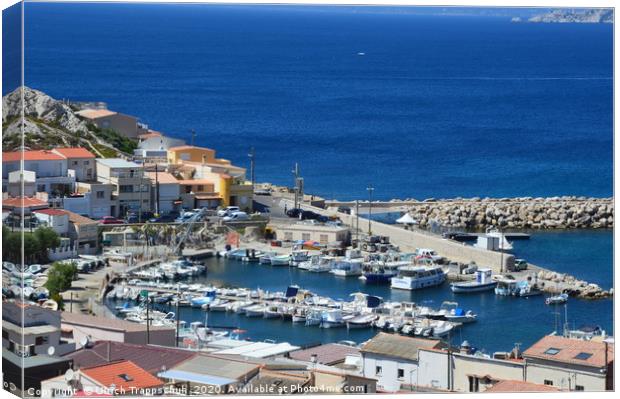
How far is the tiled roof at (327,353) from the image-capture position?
404 inches

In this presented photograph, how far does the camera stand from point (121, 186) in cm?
1684

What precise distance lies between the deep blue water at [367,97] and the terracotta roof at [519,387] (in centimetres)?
275

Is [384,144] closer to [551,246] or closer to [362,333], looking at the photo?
[551,246]

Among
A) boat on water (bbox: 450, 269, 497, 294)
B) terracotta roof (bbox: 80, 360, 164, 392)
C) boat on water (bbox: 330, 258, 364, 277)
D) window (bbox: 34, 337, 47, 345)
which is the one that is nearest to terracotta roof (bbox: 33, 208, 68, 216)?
boat on water (bbox: 330, 258, 364, 277)

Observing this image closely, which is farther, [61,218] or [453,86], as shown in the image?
[453,86]

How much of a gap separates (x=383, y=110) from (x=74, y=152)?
13786 mm

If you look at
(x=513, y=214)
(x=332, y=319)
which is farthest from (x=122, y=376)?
(x=513, y=214)

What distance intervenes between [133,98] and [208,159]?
13751 millimetres

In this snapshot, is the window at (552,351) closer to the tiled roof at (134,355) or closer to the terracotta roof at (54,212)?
the tiled roof at (134,355)

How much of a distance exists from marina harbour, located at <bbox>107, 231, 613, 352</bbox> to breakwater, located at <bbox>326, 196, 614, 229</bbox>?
1.78 metres

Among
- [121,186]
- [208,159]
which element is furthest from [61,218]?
[208,159]

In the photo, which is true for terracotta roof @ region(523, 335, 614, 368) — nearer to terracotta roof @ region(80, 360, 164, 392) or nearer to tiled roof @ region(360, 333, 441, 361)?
tiled roof @ region(360, 333, 441, 361)

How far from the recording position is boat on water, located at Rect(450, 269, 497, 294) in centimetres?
1531

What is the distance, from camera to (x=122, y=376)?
8.81 meters
